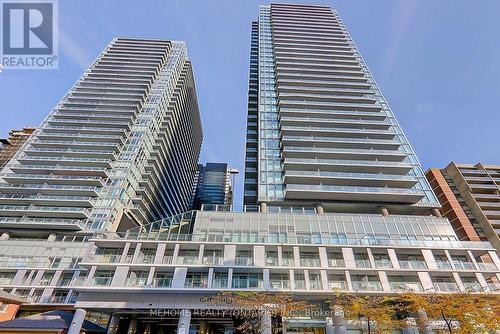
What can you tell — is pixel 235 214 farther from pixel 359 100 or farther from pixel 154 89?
pixel 154 89

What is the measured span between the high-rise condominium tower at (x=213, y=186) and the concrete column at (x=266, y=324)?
95.5 meters

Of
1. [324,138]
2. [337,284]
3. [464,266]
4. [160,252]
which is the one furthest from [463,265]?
[160,252]

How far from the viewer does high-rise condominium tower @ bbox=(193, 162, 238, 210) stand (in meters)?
128

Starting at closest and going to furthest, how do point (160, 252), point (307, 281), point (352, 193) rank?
point (307, 281)
point (160, 252)
point (352, 193)

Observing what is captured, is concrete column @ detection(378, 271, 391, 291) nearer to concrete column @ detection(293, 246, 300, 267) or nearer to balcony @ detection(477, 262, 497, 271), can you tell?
concrete column @ detection(293, 246, 300, 267)

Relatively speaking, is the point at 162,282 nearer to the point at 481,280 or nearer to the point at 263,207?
the point at 263,207

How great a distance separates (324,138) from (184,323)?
39.9 metres

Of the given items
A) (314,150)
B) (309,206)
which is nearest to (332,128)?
(314,150)

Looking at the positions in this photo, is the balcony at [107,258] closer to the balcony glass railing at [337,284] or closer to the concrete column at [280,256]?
the concrete column at [280,256]

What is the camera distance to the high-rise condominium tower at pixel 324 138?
47000 mm

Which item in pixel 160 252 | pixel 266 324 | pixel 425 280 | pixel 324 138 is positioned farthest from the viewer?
pixel 324 138

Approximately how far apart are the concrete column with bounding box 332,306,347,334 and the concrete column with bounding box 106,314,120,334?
2506 centimetres

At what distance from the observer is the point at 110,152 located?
6209 cm

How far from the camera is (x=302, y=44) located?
75.1 metres
